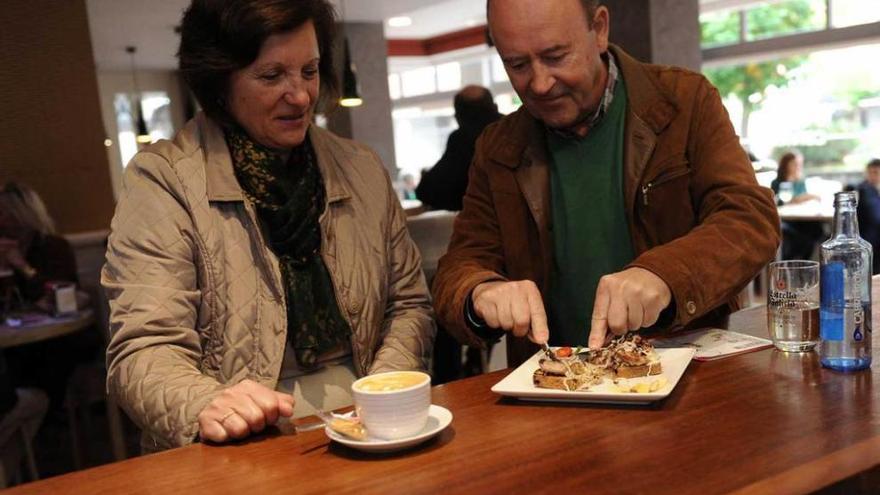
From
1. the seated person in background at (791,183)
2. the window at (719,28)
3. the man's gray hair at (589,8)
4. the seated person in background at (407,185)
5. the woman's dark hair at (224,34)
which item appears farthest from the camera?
the seated person in background at (407,185)

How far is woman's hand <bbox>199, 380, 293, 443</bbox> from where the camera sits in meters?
1.17

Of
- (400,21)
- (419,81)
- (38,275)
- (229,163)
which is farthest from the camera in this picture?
(419,81)

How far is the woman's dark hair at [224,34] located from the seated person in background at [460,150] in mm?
2232

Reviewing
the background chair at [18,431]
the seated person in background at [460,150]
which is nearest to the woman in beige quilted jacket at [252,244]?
the background chair at [18,431]

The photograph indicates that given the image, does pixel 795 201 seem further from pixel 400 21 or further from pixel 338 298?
pixel 338 298

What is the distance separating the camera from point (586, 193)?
176cm

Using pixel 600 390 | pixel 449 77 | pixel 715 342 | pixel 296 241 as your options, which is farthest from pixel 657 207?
pixel 449 77

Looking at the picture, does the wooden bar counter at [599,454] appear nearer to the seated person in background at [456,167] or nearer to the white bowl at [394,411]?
the white bowl at [394,411]

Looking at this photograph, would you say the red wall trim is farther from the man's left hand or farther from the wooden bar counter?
the wooden bar counter

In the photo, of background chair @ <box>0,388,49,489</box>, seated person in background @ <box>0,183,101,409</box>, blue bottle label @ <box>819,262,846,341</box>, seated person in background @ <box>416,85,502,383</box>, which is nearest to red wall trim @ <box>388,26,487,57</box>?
seated person in background @ <box>416,85,502,383</box>

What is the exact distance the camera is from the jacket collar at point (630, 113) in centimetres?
171

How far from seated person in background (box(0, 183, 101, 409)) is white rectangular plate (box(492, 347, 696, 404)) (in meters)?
3.49

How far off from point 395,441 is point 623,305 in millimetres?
464

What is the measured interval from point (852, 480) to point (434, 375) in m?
3.31
